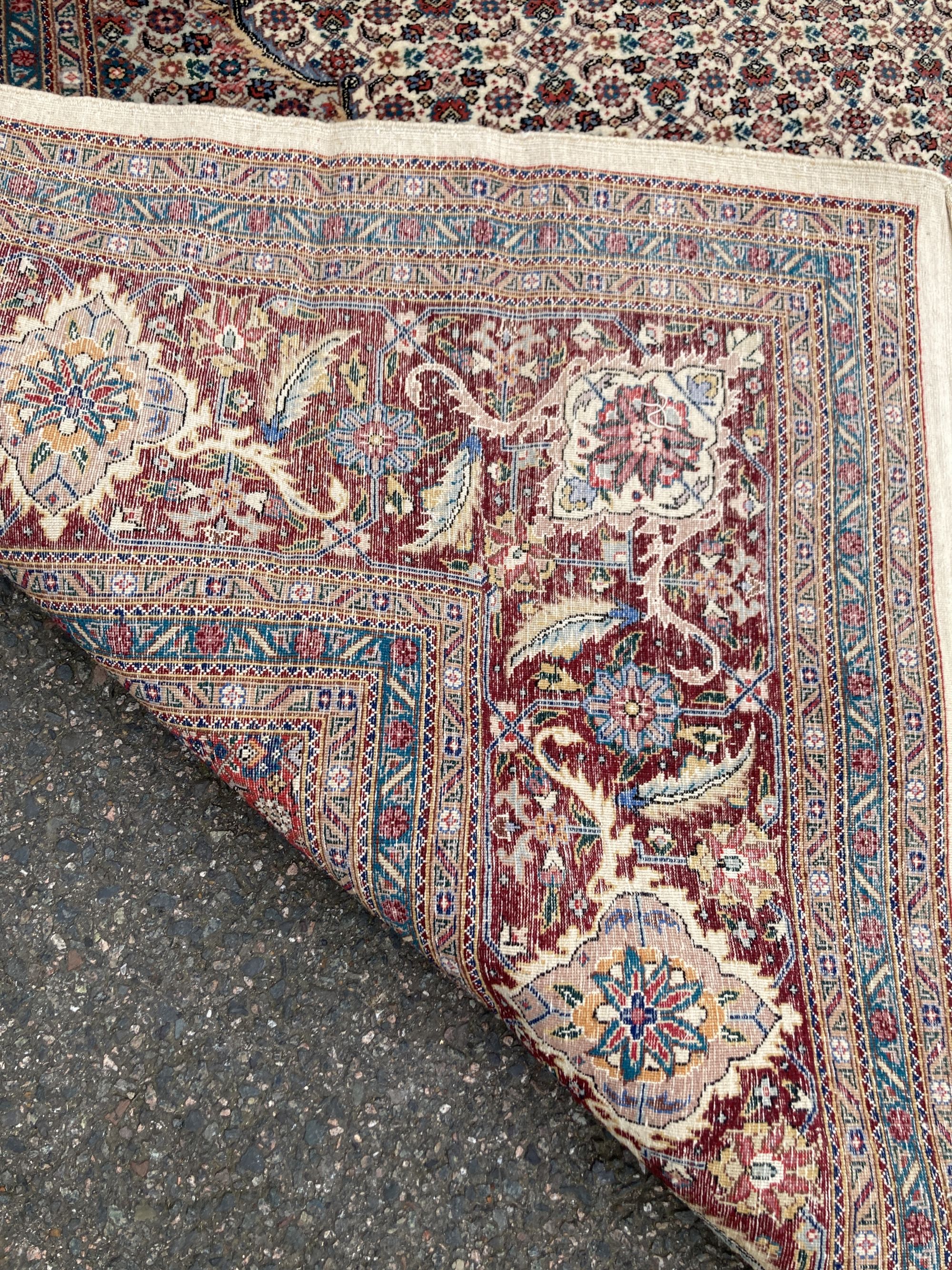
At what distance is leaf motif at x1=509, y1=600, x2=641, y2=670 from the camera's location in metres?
1.46

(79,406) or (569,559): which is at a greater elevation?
(79,406)

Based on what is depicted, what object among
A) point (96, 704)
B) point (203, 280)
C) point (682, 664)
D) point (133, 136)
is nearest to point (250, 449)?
point (203, 280)

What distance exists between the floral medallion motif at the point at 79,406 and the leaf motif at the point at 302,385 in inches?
5.5

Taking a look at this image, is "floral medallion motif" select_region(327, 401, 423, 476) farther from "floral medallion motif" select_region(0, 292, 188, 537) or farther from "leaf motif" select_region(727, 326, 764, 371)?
"leaf motif" select_region(727, 326, 764, 371)

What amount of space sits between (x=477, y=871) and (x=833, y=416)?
0.95 m

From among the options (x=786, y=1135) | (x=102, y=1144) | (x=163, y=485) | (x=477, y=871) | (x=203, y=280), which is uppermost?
(x=203, y=280)

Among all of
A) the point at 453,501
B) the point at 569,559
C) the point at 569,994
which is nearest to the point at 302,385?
the point at 453,501

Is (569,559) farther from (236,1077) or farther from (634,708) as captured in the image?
(236,1077)

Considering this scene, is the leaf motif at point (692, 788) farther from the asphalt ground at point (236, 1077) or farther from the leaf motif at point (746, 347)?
the leaf motif at point (746, 347)

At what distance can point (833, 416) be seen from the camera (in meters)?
1.63

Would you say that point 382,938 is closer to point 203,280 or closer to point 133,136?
point 203,280

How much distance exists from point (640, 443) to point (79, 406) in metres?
0.87

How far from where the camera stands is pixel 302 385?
5.14 ft

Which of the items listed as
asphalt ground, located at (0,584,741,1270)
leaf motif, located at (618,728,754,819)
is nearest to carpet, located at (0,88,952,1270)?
leaf motif, located at (618,728,754,819)
